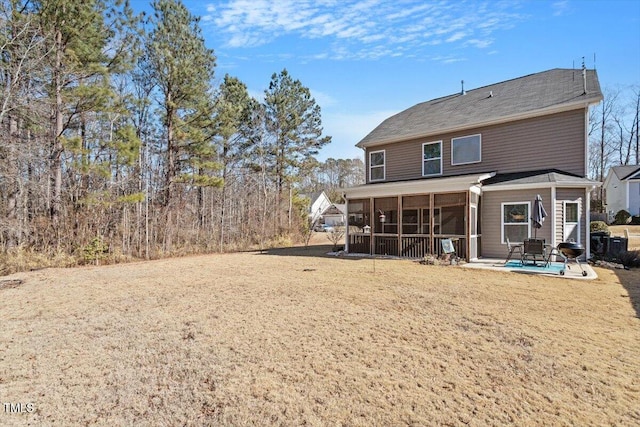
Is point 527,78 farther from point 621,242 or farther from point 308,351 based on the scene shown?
point 308,351

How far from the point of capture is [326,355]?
3834 millimetres

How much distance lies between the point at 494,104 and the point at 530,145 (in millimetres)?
2626

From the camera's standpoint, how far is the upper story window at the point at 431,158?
14.1 m

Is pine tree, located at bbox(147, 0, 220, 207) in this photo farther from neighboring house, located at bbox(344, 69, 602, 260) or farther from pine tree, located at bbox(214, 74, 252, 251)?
neighboring house, located at bbox(344, 69, 602, 260)

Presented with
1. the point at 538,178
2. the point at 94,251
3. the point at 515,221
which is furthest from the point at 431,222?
the point at 94,251

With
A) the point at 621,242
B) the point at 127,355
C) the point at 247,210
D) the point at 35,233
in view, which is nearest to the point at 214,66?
the point at 247,210

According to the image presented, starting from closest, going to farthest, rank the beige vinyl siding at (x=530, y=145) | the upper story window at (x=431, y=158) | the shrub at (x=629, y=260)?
1. the shrub at (x=629, y=260)
2. the beige vinyl siding at (x=530, y=145)
3. the upper story window at (x=431, y=158)

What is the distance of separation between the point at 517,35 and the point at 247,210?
52.8 feet

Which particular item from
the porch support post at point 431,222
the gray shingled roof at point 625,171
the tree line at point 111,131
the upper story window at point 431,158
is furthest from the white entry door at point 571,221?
the gray shingled roof at point 625,171

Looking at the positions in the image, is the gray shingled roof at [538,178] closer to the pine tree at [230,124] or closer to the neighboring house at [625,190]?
the pine tree at [230,124]

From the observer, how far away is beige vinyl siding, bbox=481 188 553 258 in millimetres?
10984

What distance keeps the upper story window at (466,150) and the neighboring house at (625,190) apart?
21.0 m

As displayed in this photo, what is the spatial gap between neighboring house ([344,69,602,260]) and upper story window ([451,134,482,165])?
4 cm

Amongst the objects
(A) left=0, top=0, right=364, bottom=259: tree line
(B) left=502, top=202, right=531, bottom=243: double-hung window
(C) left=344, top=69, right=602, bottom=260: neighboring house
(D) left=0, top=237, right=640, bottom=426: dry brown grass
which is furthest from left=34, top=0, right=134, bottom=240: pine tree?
(B) left=502, top=202, right=531, bottom=243: double-hung window
